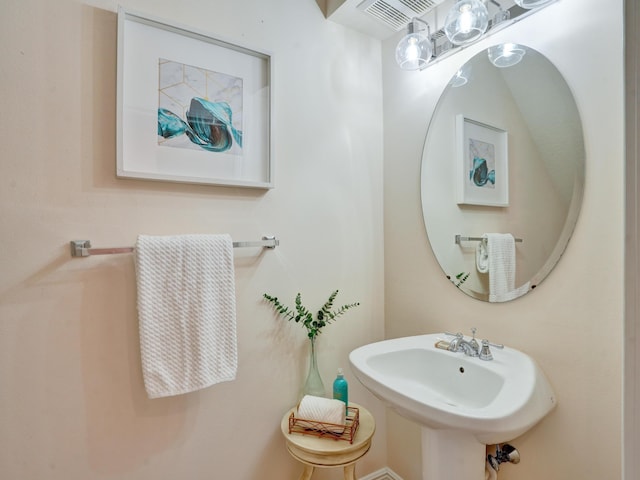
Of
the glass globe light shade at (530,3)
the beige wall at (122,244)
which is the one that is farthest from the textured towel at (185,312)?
the glass globe light shade at (530,3)

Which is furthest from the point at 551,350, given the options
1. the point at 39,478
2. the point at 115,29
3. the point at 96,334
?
the point at 115,29

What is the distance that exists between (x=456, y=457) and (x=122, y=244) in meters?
1.16

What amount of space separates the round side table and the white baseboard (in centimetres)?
47

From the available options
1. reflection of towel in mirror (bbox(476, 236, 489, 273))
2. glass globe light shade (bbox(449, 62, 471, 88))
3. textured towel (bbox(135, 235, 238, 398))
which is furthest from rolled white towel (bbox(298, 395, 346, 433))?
glass globe light shade (bbox(449, 62, 471, 88))

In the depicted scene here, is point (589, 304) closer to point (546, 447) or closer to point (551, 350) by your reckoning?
point (551, 350)

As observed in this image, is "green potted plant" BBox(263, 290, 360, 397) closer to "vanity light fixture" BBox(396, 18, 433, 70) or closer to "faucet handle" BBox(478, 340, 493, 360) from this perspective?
"faucet handle" BBox(478, 340, 493, 360)

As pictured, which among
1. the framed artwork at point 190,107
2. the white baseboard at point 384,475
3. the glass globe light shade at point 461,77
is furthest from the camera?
the white baseboard at point 384,475

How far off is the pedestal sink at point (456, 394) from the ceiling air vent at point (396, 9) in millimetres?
1319

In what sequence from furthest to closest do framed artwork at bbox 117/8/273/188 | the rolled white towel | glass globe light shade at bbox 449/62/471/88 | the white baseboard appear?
1. the white baseboard
2. glass globe light shade at bbox 449/62/471/88
3. the rolled white towel
4. framed artwork at bbox 117/8/273/188

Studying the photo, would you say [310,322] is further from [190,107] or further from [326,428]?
[190,107]

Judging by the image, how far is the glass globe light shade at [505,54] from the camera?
1.10 meters

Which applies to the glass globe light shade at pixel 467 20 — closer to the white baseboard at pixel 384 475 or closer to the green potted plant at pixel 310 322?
the green potted plant at pixel 310 322

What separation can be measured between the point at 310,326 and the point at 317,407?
29cm

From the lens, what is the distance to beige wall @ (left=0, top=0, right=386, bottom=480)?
3.05 feet
